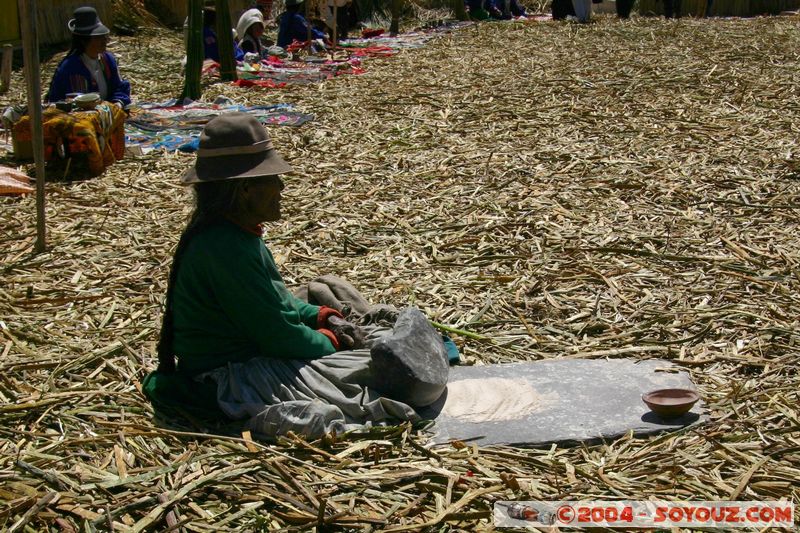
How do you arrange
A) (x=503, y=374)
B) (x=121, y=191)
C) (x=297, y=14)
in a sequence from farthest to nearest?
(x=297, y=14), (x=121, y=191), (x=503, y=374)

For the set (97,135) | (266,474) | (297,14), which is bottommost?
(266,474)

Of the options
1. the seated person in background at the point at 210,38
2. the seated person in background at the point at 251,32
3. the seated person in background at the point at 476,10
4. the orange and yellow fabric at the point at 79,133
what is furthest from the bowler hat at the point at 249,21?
the seated person in background at the point at 476,10

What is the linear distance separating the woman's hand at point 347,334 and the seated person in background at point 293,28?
1043 cm

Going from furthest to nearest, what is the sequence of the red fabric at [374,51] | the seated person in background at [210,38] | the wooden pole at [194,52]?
the red fabric at [374,51], the seated person in background at [210,38], the wooden pole at [194,52]

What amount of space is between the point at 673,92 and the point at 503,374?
19.6 ft

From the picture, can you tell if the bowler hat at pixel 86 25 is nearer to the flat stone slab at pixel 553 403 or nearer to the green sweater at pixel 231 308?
the green sweater at pixel 231 308

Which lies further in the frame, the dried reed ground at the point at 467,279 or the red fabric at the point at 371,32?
the red fabric at the point at 371,32

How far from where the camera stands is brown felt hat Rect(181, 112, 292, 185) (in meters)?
3.17

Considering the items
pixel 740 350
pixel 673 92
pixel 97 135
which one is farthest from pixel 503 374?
pixel 673 92

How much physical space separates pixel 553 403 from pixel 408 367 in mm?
530

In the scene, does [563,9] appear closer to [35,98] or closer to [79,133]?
[79,133]

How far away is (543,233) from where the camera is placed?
17.1 feet

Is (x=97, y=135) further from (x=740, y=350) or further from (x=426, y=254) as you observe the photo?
(x=740, y=350)

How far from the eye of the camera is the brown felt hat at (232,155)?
317 cm
